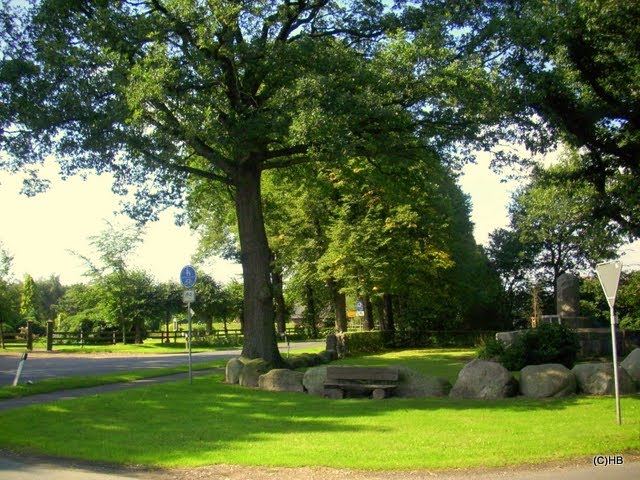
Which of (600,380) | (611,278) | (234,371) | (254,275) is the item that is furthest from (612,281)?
(254,275)

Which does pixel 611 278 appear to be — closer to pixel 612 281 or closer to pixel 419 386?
pixel 612 281

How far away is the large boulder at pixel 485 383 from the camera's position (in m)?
14.6

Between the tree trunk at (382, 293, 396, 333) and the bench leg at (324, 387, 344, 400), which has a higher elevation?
the tree trunk at (382, 293, 396, 333)

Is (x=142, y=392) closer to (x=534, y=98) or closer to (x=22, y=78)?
(x=22, y=78)

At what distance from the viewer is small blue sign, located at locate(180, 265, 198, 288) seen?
18.8 m

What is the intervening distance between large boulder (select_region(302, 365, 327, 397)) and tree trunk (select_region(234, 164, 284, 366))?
3897mm

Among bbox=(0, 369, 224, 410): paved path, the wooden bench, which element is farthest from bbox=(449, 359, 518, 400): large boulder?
bbox=(0, 369, 224, 410): paved path

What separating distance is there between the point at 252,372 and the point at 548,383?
832cm

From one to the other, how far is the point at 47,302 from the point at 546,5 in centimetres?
10974

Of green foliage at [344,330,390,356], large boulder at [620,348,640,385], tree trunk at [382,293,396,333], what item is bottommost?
green foliage at [344,330,390,356]

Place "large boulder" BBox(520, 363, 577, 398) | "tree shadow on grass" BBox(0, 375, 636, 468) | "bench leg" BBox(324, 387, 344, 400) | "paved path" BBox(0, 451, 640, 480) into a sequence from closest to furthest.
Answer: "paved path" BBox(0, 451, 640, 480), "tree shadow on grass" BBox(0, 375, 636, 468), "large boulder" BBox(520, 363, 577, 398), "bench leg" BBox(324, 387, 344, 400)

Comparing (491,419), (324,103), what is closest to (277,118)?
(324,103)

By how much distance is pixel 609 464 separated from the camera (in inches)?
328

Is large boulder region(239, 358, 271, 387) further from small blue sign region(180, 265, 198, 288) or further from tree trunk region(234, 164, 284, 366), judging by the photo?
small blue sign region(180, 265, 198, 288)
